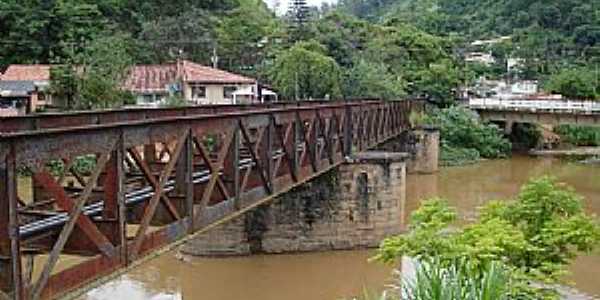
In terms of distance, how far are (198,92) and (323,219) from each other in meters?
29.8

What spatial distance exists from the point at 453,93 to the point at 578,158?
1337 centimetres

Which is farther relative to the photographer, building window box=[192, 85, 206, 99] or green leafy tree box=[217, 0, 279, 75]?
green leafy tree box=[217, 0, 279, 75]

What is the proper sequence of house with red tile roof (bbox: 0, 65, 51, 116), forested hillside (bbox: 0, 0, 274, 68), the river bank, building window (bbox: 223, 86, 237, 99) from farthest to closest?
forested hillside (bbox: 0, 0, 274, 68) → the river bank → building window (bbox: 223, 86, 237, 99) → house with red tile roof (bbox: 0, 65, 51, 116)

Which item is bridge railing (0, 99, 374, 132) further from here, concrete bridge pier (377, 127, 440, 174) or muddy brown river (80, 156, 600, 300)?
concrete bridge pier (377, 127, 440, 174)

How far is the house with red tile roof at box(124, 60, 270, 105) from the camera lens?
50.6 m

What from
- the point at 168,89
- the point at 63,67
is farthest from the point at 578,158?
the point at 63,67

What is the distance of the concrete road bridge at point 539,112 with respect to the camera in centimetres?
4916

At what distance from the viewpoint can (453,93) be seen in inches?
2594

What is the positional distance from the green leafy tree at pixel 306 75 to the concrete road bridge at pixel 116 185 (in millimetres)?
34719

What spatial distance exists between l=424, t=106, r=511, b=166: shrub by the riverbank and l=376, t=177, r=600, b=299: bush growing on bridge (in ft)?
123

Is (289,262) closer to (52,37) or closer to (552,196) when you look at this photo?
(552,196)

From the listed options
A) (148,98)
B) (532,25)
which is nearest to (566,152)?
(148,98)

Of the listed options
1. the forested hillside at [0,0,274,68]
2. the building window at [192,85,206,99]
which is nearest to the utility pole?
the forested hillside at [0,0,274,68]

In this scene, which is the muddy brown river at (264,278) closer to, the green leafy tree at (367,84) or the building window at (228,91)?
the building window at (228,91)
